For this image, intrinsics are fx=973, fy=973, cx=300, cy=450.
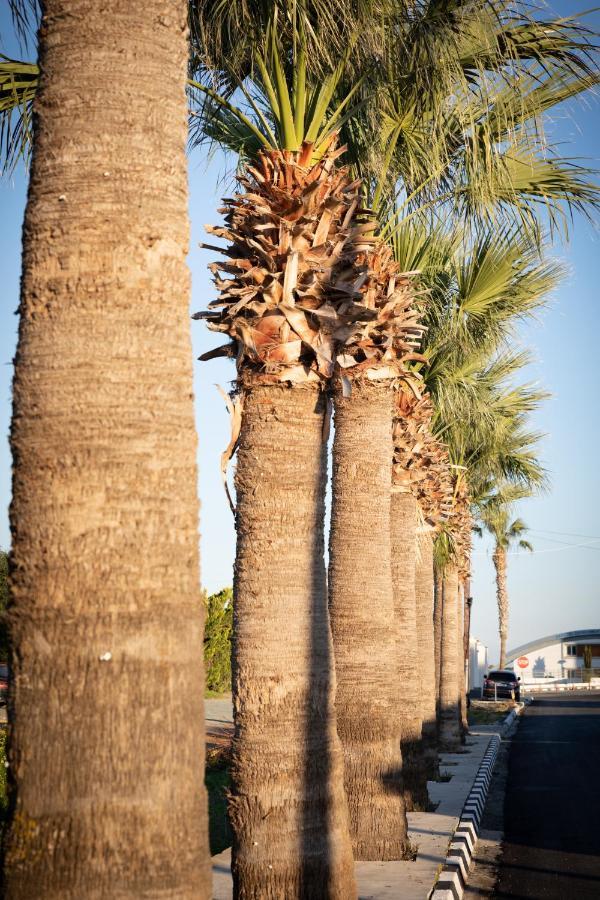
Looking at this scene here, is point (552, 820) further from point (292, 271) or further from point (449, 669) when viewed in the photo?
point (292, 271)

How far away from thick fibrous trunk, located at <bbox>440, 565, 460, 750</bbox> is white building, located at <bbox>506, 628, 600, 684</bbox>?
7180cm

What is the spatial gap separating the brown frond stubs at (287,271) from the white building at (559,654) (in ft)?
298

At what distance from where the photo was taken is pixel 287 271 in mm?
7258

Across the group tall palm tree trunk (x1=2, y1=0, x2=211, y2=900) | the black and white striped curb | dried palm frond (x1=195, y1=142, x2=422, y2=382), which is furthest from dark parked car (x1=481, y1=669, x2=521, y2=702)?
tall palm tree trunk (x1=2, y1=0, x2=211, y2=900)

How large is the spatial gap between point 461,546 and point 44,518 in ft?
76.8

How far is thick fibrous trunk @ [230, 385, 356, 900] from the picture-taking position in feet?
20.7

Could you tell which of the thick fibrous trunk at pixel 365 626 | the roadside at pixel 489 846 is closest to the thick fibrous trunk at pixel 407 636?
the roadside at pixel 489 846

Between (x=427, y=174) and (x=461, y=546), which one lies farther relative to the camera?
(x=461, y=546)

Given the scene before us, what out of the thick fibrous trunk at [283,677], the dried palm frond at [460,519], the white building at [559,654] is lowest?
the white building at [559,654]

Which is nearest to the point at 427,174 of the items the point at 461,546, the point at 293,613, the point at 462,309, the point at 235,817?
the point at 462,309

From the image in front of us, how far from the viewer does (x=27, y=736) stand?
3039 millimetres

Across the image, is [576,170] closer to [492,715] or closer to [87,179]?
[87,179]

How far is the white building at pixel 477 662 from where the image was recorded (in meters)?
71.0

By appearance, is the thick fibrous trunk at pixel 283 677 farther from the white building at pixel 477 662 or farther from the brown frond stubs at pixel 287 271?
the white building at pixel 477 662
